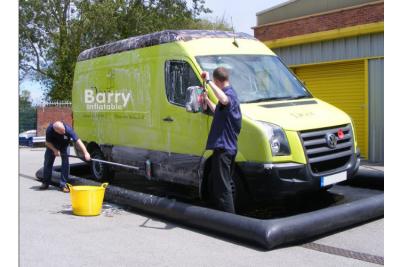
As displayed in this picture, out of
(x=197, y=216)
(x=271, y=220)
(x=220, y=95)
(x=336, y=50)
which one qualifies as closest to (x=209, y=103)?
(x=220, y=95)

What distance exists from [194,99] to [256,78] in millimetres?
1155

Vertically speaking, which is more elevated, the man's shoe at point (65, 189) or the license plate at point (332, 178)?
the license plate at point (332, 178)

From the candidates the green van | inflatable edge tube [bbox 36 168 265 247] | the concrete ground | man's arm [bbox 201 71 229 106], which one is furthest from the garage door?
man's arm [bbox 201 71 229 106]

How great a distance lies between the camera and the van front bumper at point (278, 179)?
6730mm

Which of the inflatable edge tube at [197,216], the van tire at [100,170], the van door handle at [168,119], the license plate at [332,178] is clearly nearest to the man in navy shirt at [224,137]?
the inflatable edge tube at [197,216]

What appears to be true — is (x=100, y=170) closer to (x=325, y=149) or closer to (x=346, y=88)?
(x=325, y=149)

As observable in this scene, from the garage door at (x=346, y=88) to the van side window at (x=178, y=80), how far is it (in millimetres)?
8080

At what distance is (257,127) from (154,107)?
2483 millimetres

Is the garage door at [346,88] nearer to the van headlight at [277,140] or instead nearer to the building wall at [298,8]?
the building wall at [298,8]

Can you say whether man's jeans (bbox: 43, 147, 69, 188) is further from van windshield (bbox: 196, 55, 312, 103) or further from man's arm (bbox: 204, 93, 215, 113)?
man's arm (bbox: 204, 93, 215, 113)

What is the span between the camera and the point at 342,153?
7.37 metres

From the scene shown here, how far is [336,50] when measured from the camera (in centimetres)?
1537

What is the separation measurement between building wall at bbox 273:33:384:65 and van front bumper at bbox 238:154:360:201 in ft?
27.7

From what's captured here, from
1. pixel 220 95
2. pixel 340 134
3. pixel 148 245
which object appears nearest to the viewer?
pixel 148 245
